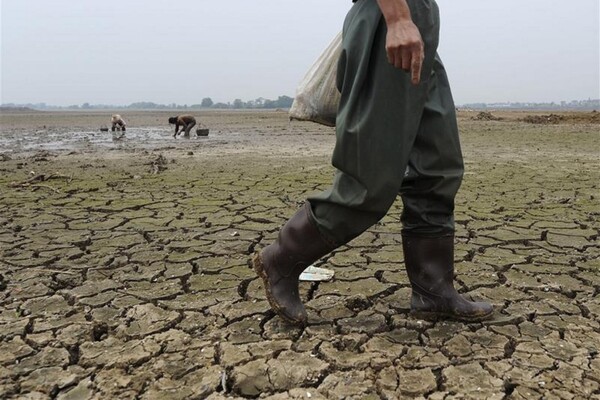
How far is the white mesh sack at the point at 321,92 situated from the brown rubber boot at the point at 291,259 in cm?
31

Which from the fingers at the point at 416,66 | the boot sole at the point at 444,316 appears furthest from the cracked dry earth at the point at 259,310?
the fingers at the point at 416,66

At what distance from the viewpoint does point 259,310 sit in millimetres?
2031

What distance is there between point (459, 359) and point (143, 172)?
17.4ft

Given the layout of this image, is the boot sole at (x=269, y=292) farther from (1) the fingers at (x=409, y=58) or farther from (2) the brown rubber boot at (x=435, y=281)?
(1) the fingers at (x=409, y=58)

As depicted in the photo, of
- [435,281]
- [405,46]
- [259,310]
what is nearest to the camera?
[405,46]

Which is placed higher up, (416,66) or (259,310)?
(416,66)

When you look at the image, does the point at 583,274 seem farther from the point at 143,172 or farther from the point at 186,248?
the point at 143,172

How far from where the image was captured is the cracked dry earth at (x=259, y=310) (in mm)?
1518

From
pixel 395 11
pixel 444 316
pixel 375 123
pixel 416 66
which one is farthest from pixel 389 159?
pixel 444 316

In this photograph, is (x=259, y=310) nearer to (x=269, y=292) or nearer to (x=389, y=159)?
(x=269, y=292)

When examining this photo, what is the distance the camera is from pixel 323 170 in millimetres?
6402

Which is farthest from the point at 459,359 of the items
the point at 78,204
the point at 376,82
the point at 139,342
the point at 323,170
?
the point at 323,170

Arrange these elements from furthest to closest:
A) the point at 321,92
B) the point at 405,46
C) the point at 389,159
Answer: the point at 321,92 < the point at 389,159 < the point at 405,46

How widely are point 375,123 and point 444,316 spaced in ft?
2.69
